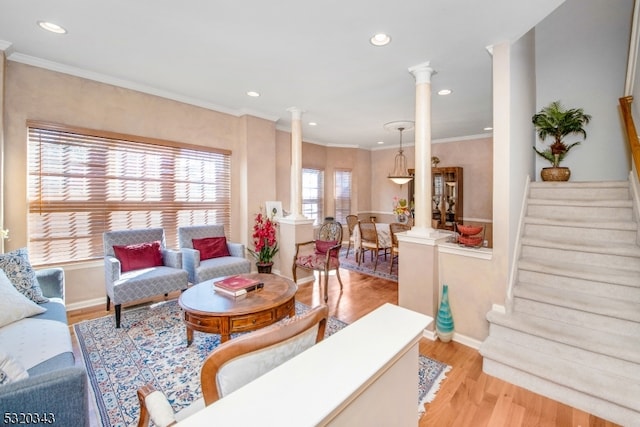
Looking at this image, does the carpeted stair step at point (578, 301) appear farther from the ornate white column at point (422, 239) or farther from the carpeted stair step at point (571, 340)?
the ornate white column at point (422, 239)

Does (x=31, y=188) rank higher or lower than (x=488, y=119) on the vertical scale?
lower

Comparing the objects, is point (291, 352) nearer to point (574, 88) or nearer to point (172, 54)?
point (172, 54)

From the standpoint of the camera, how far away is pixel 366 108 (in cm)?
444

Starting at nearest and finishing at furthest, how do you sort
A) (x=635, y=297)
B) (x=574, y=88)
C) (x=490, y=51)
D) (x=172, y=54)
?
(x=635, y=297) < (x=490, y=51) < (x=172, y=54) < (x=574, y=88)

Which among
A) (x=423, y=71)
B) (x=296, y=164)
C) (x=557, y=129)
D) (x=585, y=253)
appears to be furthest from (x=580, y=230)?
(x=296, y=164)

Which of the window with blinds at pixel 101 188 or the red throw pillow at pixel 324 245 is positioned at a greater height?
the window with blinds at pixel 101 188

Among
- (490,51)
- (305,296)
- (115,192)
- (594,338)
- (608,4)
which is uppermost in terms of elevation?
(608,4)

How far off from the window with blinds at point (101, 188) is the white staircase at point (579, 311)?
13.5 ft

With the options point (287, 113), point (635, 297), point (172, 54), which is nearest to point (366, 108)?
point (287, 113)

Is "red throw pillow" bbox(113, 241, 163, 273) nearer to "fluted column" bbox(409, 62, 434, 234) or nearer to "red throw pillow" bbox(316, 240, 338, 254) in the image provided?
"red throw pillow" bbox(316, 240, 338, 254)

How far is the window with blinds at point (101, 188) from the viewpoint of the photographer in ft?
10.1

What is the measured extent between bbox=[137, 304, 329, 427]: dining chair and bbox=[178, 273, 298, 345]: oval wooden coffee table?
1.00 m

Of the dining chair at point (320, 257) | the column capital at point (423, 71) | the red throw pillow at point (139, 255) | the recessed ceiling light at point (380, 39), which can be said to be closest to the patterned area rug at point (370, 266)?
the dining chair at point (320, 257)

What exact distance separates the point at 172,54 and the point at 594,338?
4.43 metres
